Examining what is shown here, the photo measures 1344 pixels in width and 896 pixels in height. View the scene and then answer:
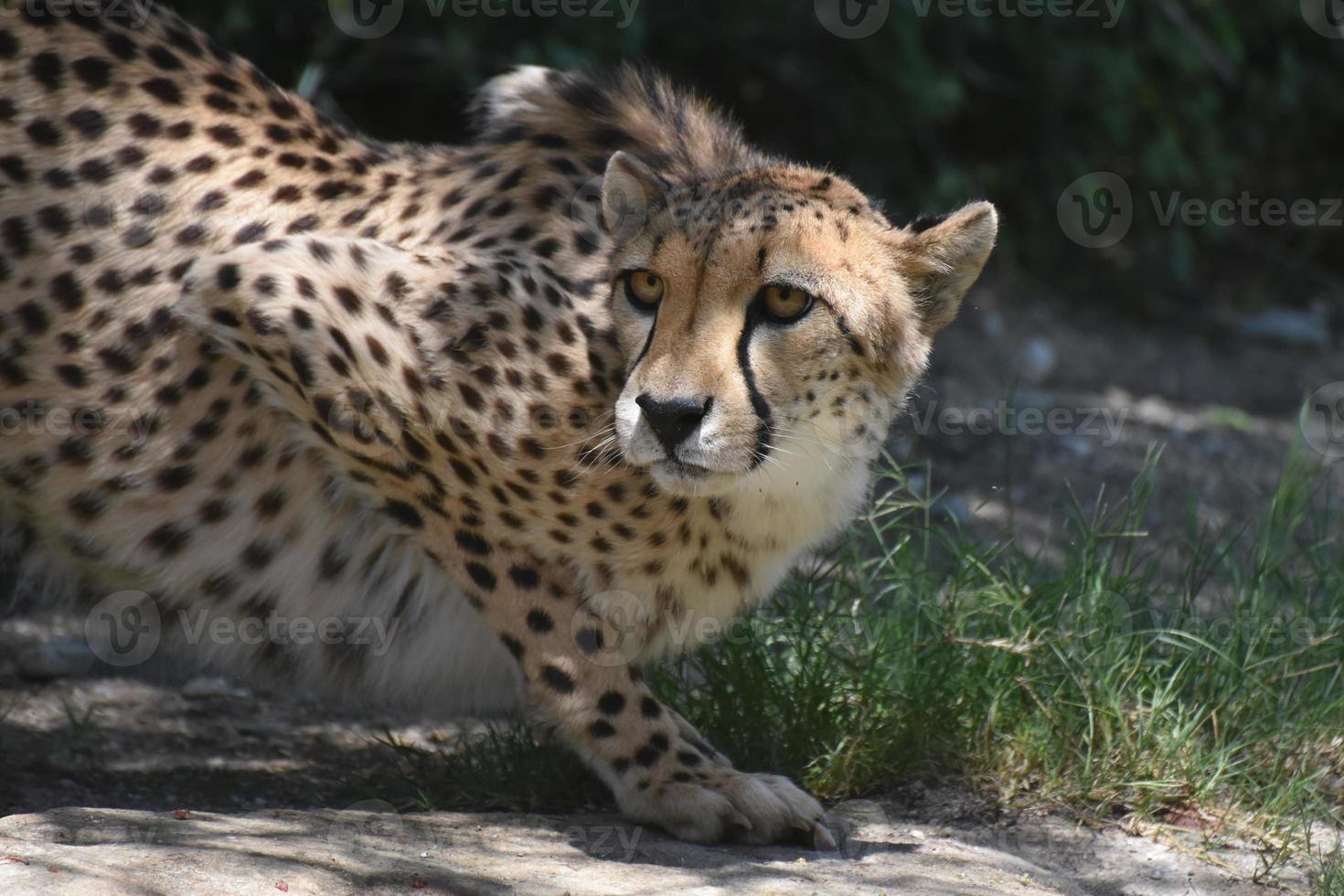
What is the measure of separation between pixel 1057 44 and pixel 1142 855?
4.39m

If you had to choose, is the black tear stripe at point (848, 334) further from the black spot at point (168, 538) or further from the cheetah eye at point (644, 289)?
the black spot at point (168, 538)

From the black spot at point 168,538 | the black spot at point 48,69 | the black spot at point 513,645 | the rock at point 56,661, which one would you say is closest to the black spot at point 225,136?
the black spot at point 48,69

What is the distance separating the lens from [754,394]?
8.98 feet

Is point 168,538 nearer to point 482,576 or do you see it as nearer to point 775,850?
point 482,576

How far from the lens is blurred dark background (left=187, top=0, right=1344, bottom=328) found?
5594 mm

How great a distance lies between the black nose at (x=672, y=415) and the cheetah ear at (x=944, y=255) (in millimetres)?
599

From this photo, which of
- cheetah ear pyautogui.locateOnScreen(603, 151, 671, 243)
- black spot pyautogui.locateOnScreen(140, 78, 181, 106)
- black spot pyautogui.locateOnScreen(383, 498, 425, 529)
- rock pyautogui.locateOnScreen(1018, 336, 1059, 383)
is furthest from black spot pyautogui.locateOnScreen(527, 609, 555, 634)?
rock pyautogui.locateOnScreen(1018, 336, 1059, 383)

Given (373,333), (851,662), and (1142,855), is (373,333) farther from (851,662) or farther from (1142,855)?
(1142,855)

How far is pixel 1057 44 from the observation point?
6.73 m

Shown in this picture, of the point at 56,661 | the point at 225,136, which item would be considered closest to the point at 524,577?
the point at 225,136

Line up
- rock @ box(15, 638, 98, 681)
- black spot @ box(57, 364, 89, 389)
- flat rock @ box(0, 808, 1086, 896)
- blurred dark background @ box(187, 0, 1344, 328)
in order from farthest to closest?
blurred dark background @ box(187, 0, 1344, 328)
rock @ box(15, 638, 98, 681)
black spot @ box(57, 364, 89, 389)
flat rock @ box(0, 808, 1086, 896)

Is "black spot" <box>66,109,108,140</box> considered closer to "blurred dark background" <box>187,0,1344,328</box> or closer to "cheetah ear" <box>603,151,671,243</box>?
"cheetah ear" <box>603,151,671,243</box>

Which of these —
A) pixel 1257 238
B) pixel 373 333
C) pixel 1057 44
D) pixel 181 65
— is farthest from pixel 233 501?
pixel 1257 238

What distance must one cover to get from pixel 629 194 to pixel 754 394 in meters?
0.53
